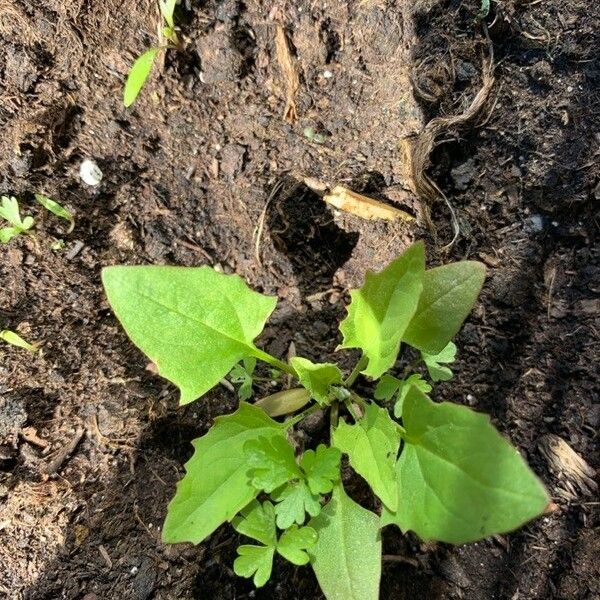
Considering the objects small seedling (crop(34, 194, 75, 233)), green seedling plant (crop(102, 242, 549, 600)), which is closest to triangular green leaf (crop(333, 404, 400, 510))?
green seedling plant (crop(102, 242, 549, 600))

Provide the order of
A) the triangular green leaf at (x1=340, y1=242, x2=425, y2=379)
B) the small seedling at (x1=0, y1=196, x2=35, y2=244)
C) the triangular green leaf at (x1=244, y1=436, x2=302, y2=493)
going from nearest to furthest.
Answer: the triangular green leaf at (x1=340, y1=242, x2=425, y2=379), the triangular green leaf at (x1=244, y1=436, x2=302, y2=493), the small seedling at (x1=0, y1=196, x2=35, y2=244)

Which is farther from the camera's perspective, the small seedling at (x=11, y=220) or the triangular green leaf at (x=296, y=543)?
the small seedling at (x=11, y=220)

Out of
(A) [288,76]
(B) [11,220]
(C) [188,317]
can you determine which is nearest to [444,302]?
(C) [188,317]

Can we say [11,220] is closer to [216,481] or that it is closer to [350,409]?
[216,481]

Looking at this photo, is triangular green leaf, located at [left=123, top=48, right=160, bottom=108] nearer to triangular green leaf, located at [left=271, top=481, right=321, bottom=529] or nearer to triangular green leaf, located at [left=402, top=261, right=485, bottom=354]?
triangular green leaf, located at [left=402, top=261, right=485, bottom=354]

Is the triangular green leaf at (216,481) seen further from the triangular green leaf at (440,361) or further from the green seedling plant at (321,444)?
Result: the triangular green leaf at (440,361)

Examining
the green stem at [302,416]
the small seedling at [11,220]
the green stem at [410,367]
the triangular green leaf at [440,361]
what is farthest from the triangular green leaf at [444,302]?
the small seedling at [11,220]

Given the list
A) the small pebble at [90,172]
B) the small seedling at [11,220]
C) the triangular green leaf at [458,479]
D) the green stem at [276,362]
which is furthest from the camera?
the small pebble at [90,172]
